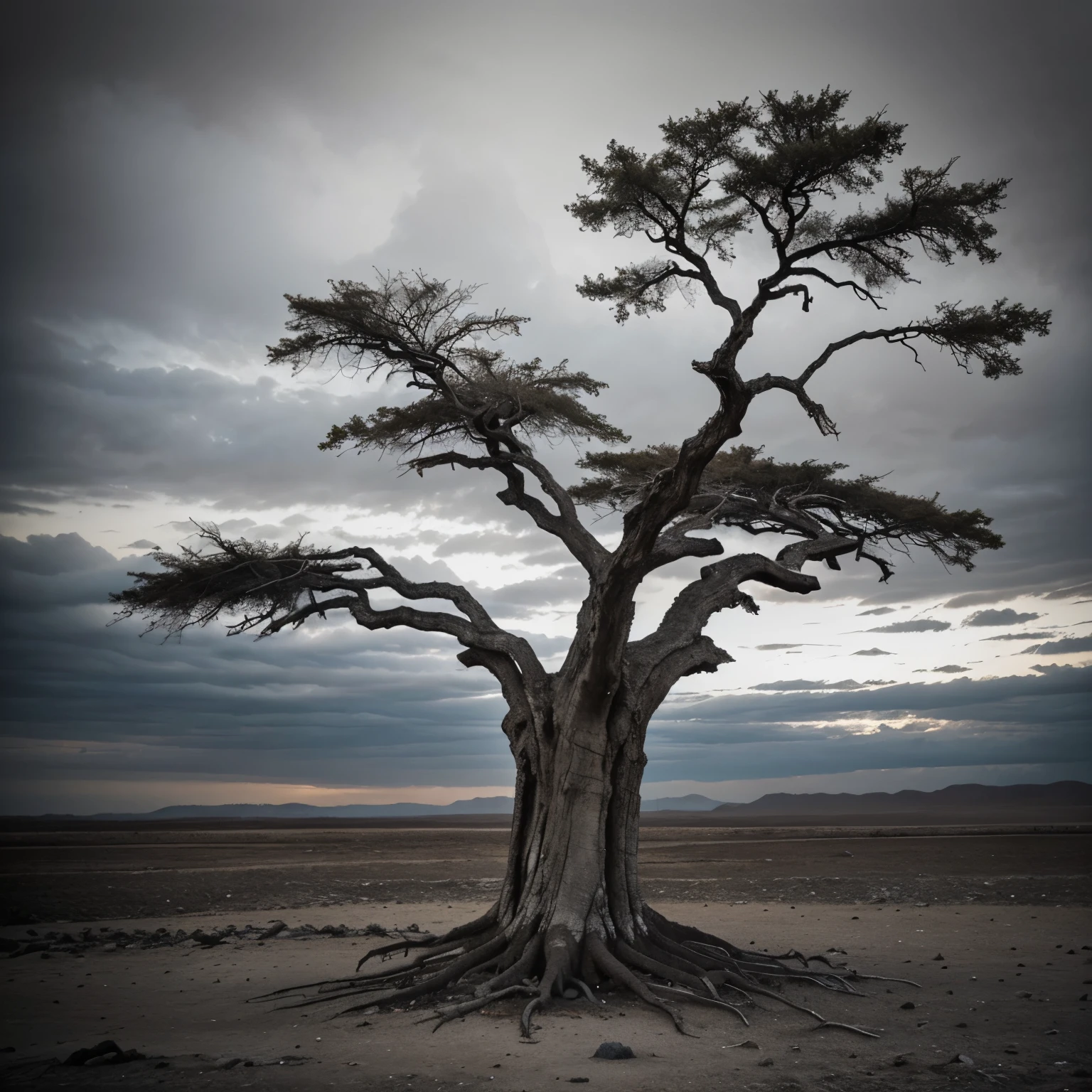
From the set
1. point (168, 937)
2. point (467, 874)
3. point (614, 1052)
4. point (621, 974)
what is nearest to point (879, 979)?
point (621, 974)

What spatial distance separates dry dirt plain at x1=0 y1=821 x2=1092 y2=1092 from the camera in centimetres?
754

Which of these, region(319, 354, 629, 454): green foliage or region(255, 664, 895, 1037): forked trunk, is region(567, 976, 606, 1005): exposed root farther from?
region(319, 354, 629, 454): green foliage

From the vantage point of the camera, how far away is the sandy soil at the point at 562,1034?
7.38 meters

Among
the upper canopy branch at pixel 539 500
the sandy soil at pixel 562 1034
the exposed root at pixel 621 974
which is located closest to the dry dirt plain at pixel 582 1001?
the sandy soil at pixel 562 1034

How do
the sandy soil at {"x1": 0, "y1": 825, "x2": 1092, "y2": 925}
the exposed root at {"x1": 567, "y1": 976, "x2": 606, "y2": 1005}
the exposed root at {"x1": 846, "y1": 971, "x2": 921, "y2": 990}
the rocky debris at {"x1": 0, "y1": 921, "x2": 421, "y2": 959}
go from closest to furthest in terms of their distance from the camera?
1. the exposed root at {"x1": 567, "y1": 976, "x2": 606, "y2": 1005}
2. the exposed root at {"x1": 846, "y1": 971, "x2": 921, "y2": 990}
3. the rocky debris at {"x1": 0, "y1": 921, "x2": 421, "y2": 959}
4. the sandy soil at {"x1": 0, "y1": 825, "x2": 1092, "y2": 925}

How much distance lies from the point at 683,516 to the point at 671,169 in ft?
20.0

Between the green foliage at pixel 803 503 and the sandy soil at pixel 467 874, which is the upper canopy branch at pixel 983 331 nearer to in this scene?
the green foliage at pixel 803 503

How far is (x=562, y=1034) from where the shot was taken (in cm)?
860

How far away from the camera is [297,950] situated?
15.2 m

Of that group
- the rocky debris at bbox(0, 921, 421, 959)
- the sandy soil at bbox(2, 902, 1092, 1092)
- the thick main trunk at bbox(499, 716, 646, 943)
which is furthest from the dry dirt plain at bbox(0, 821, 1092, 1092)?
the thick main trunk at bbox(499, 716, 646, 943)

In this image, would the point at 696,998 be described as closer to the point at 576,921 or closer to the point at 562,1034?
the point at 576,921

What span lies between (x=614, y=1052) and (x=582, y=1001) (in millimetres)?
1902

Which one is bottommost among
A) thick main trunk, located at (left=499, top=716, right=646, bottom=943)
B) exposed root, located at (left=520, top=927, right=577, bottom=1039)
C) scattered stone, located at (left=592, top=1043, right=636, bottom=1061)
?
scattered stone, located at (left=592, top=1043, right=636, bottom=1061)

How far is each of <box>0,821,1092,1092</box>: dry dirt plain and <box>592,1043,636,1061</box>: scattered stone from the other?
0.09 m
